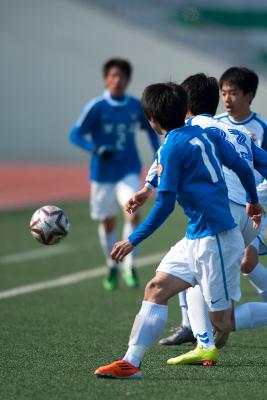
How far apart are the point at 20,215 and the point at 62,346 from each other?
10.8 m

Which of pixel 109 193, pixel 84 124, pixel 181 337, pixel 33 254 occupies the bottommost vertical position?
pixel 33 254

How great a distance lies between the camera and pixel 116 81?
11680mm

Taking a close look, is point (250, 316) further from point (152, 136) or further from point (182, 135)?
point (152, 136)

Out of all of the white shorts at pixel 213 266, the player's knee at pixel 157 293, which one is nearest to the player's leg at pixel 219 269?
the white shorts at pixel 213 266

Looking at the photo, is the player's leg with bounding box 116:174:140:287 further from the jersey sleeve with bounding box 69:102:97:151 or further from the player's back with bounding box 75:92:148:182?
the jersey sleeve with bounding box 69:102:97:151

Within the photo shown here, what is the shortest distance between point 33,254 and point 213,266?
7592mm

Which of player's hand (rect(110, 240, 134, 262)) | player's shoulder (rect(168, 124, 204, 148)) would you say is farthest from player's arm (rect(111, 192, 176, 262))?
player's shoulder (rect(168, 124, 204, 148))

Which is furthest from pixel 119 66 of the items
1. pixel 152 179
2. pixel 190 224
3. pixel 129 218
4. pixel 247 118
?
pixel 190 224

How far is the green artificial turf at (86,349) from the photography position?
596 centimetres

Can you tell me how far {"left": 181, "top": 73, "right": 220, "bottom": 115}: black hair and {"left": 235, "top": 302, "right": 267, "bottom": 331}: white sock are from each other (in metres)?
1.29

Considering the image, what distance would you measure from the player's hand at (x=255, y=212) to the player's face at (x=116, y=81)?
16.5 ft

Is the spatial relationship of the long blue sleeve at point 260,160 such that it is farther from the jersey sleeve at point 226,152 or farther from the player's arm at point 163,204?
the player's arm at point 163,204

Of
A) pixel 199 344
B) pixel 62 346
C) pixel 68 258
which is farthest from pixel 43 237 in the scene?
pixel 68 258

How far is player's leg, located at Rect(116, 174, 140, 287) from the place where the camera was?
37.3 feet
